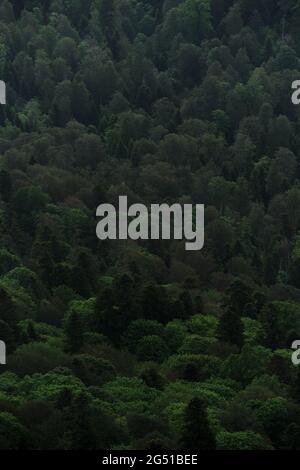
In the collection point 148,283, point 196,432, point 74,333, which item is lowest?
point 196,432

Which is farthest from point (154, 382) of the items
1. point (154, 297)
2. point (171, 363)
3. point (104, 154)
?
point (104, 154)

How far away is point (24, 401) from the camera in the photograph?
3278 inches

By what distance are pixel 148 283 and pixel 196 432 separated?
43134 mm

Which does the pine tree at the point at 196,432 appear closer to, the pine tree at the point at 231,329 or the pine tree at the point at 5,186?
the pine tree at the point at 231,329

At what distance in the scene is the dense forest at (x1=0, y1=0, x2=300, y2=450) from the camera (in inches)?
3241

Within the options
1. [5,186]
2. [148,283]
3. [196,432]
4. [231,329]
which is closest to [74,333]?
[231,329]

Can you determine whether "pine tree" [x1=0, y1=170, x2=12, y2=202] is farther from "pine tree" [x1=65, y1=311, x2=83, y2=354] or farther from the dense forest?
"pine tree" [x1=65, y1=311, x2=83, y2=354]

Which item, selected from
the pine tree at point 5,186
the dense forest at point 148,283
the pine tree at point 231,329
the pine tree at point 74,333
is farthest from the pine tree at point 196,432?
the pine tree at point 5,186

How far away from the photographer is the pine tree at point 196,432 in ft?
250

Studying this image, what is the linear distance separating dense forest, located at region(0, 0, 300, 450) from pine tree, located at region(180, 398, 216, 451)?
0.09 m

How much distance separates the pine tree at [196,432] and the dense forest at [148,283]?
0.09 metres

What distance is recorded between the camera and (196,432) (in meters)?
76.6

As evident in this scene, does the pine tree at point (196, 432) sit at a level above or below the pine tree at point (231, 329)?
below

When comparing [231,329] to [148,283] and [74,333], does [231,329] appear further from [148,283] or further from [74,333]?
[148,283]
